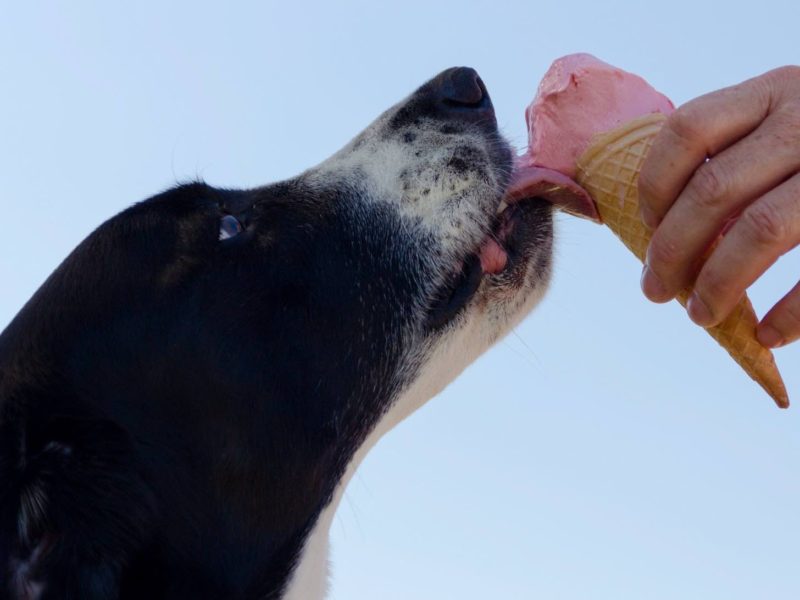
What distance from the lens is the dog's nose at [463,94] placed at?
3770mm

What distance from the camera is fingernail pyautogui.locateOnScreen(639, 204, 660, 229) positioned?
2.73 m

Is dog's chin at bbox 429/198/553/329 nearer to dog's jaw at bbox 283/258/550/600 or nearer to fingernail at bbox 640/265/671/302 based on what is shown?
dog's jaw at bbox 283/258/550/600

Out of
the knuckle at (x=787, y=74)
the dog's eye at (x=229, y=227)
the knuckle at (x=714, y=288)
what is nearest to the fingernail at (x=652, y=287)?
the knuckle at (x=714, y=288)

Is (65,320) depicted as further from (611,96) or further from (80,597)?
(611,96)

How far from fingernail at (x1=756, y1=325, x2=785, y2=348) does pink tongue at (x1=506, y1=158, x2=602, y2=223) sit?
0.78m

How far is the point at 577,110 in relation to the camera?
11.2 ft

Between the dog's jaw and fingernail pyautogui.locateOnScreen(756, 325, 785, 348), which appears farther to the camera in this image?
the dog's jaw

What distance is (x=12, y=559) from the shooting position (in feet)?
9.64

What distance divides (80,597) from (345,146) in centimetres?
184

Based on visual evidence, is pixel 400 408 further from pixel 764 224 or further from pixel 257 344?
pixel 764 224

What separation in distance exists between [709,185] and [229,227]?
173 centimetres

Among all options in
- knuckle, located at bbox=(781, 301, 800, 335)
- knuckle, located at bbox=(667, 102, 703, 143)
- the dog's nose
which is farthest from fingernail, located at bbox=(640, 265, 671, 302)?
the dog's nose

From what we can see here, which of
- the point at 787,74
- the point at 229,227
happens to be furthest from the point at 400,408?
the point at 787,74

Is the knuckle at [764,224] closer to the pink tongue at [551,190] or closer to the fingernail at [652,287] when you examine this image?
the fingernail at [652,287]
